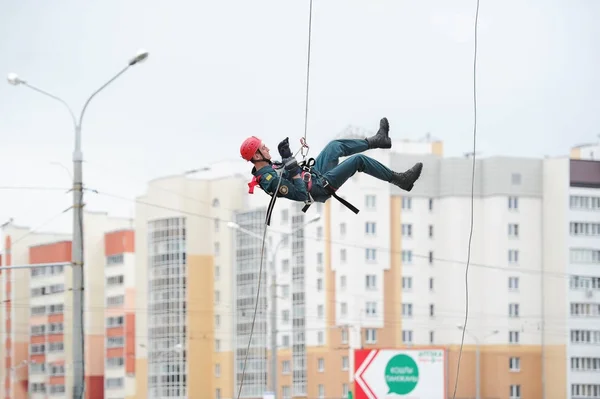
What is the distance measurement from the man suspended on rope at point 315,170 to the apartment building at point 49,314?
115 m

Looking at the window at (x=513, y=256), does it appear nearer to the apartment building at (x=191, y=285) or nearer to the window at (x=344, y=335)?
the window at (x=344, y=335)

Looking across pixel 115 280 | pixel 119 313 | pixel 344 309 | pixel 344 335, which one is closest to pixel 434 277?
pixel 344 309

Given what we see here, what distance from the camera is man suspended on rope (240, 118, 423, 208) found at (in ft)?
53.4

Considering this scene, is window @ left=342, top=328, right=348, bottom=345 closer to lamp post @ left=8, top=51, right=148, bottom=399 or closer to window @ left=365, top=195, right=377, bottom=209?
window @ left=365, top=195, right=377, bottom=209

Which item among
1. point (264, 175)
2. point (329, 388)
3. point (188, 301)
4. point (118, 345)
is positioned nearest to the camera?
point (264, 175)

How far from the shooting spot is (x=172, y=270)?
378 ft

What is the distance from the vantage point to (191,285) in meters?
113

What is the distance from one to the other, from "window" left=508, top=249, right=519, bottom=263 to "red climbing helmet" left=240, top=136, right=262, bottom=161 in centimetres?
8549

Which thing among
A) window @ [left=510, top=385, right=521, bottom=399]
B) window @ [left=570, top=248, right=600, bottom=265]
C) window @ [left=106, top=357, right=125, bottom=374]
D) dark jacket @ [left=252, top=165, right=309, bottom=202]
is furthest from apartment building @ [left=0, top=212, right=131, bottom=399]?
dark jacket @ [left=252, top=165, right=309, bottom=202]

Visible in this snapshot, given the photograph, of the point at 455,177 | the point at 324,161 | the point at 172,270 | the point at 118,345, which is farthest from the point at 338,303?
the point at 324,161

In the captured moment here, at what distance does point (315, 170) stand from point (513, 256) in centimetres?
8528

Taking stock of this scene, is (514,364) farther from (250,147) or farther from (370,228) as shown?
(250,147)

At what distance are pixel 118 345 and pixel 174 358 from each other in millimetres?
12934

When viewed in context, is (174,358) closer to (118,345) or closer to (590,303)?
(118,345)
